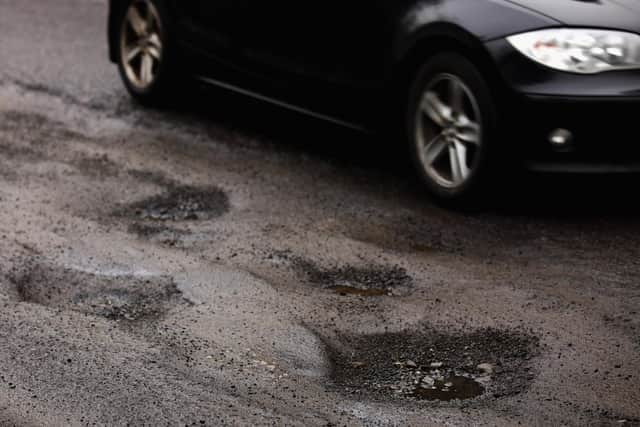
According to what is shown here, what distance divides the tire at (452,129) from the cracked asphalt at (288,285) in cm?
17

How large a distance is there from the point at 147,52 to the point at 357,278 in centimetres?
361

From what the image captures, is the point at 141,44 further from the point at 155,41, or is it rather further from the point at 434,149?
the point at 434,149

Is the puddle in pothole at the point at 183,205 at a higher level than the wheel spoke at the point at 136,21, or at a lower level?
lower

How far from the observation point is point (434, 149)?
692 centimetres

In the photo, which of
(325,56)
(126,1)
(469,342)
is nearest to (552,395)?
(469,342)

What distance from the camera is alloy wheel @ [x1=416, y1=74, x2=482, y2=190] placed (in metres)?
6.69

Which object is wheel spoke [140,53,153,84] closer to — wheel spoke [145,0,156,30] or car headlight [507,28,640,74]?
wheel spoke [145,0,156,30]

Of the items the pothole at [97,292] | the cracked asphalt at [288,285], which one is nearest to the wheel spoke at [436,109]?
the cracked asphalt at [288,285]

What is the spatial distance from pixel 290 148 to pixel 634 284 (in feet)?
9.63

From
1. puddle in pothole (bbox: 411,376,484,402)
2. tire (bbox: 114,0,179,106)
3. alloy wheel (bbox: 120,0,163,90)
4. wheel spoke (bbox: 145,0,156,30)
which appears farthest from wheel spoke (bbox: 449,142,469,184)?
wheel spoke (bbox: 145,0,156,30)

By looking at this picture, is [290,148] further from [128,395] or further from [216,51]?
[128,395]

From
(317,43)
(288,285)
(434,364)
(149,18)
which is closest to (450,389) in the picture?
(434,364)

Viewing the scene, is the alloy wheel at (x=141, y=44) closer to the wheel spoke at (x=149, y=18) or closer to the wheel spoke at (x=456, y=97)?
the wheel spoke at (x=149, y=18)

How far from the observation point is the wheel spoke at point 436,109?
679cm
